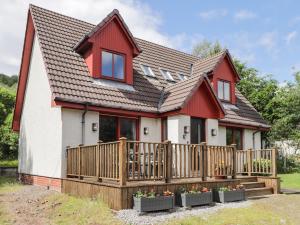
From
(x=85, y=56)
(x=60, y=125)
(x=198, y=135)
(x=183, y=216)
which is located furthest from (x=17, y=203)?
(x=198, y=135)

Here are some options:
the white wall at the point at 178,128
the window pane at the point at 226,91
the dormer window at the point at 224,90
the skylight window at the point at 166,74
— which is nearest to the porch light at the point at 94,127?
the white wall at the point at 178,128

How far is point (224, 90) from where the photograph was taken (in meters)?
21.2

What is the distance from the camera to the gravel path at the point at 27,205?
9.73 m

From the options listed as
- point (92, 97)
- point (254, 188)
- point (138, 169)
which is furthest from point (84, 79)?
point (254, 188)

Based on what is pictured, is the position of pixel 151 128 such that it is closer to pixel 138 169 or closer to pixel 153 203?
pixel 138 169

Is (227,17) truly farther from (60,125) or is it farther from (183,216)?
(183,216)

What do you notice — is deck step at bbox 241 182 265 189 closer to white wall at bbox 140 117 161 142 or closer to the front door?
the front door

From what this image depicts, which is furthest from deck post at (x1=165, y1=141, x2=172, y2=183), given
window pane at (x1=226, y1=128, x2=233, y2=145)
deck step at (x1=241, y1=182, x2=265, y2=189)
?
window pane at (x1=226, y1=128, x2=233, y2=145)

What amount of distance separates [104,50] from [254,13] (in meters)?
8.04

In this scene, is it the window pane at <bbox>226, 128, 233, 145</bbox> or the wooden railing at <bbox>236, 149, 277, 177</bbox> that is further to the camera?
the window pane at <bbox>226, 128, 233, 145</bbox>

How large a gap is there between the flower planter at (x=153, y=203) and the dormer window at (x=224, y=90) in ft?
37.8

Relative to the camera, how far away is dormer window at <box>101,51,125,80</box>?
16297 mm

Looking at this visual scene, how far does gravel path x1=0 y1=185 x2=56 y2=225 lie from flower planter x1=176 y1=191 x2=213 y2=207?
4.20m

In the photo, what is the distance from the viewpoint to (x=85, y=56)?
655 inches
